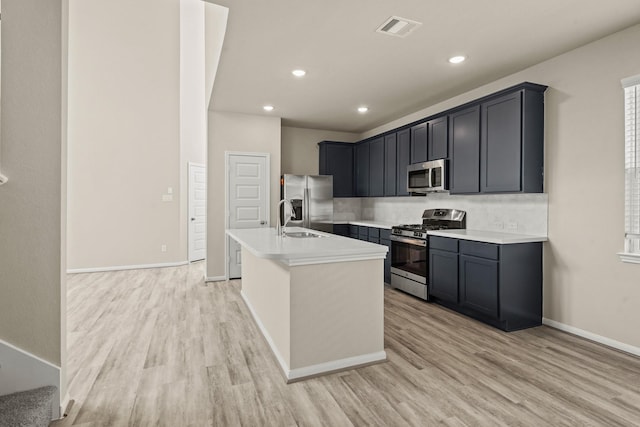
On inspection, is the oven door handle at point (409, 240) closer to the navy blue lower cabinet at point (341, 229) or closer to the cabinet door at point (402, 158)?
the cabinet door at point (402, 158)

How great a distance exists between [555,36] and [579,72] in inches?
19.4

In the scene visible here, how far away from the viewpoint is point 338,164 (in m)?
6.39

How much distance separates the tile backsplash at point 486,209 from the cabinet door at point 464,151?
0.36 meters

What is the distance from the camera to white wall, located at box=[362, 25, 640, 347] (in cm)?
279

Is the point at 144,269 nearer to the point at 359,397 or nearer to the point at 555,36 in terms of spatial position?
the point at 359,397

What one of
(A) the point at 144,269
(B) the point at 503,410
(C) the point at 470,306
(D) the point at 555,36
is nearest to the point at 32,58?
(B) the point at 503,410

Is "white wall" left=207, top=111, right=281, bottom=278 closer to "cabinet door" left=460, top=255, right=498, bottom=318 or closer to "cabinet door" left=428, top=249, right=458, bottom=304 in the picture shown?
"cabinet door" left=428, top=249, right=458, bottom=304

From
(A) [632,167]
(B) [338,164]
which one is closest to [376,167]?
(B) [338,164]

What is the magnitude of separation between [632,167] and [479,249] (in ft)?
4.45

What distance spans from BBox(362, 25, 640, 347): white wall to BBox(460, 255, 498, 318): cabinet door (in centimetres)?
61

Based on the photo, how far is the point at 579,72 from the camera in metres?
3.08

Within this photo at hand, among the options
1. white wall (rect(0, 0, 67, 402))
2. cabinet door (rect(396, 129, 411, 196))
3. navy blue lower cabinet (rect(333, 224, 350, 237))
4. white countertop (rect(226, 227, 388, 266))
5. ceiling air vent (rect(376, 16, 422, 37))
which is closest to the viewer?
white wall (rect(0, 0, 67, 402))

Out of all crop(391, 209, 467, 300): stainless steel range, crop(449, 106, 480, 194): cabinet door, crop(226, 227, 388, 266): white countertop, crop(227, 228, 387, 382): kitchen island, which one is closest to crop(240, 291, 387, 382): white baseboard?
crop(227, 228, 387, 382): kitchen island

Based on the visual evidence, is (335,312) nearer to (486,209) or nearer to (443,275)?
(443,275)
